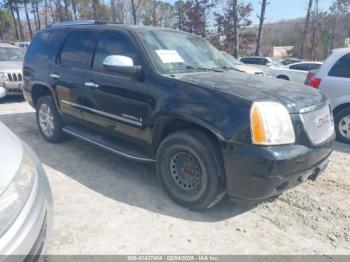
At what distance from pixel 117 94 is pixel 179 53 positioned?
911 mm

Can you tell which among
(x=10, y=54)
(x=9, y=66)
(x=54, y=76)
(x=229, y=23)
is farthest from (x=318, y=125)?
(x=229, y=23)

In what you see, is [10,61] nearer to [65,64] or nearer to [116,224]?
[65,64]

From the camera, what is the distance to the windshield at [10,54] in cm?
1036

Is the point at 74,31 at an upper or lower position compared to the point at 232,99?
upper

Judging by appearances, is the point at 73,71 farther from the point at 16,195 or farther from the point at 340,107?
the point at 340,107

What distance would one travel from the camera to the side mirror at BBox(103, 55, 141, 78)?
11.9ft

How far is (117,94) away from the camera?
158 inches

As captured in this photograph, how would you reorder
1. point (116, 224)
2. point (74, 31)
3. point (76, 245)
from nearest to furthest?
point (76, 245), point (116, 224), point (74, 31)

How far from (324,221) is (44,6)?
1981 inches

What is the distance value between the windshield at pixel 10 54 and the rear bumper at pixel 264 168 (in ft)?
31.2

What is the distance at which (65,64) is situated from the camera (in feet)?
16.1

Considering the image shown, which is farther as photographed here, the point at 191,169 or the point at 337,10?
the point at 337,10

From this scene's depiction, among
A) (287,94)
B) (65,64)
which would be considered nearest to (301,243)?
(287,94)

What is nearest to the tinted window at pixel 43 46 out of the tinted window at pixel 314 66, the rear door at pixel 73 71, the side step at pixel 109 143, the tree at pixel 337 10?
the rear door at pixel 73 71
